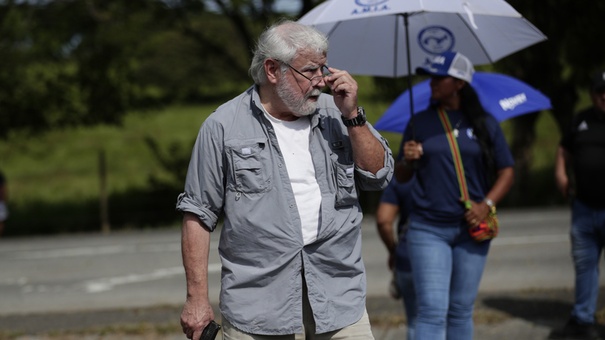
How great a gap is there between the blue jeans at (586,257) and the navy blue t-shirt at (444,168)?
4.79 ft

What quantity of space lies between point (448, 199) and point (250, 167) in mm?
1938

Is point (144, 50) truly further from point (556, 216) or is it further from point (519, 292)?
point (519, 292)

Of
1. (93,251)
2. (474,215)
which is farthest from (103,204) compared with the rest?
(474,215)

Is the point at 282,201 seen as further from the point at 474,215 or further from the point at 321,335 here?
the point at 474,215

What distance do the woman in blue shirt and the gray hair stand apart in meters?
1.73

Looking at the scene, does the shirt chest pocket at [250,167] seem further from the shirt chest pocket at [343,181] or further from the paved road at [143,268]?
the paved road at [143,268]

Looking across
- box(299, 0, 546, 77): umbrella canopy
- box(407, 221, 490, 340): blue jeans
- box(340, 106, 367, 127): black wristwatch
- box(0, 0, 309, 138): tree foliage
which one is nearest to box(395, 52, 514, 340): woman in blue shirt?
box(407, 221, 490, 340): blue jeans

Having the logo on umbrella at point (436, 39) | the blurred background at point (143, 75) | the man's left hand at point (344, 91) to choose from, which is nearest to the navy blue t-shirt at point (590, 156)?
the logo on umbrella at point (436, 39)

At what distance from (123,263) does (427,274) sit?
8227 mm

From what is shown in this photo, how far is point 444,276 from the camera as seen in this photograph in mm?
5348

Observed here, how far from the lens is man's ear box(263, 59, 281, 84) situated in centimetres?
383

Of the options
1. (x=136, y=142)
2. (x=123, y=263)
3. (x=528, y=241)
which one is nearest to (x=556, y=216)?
(x=528, y=241)

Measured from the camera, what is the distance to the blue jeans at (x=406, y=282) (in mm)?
5930

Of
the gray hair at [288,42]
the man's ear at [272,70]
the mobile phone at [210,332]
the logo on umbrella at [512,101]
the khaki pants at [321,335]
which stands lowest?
the khaki pants at [321,335]
